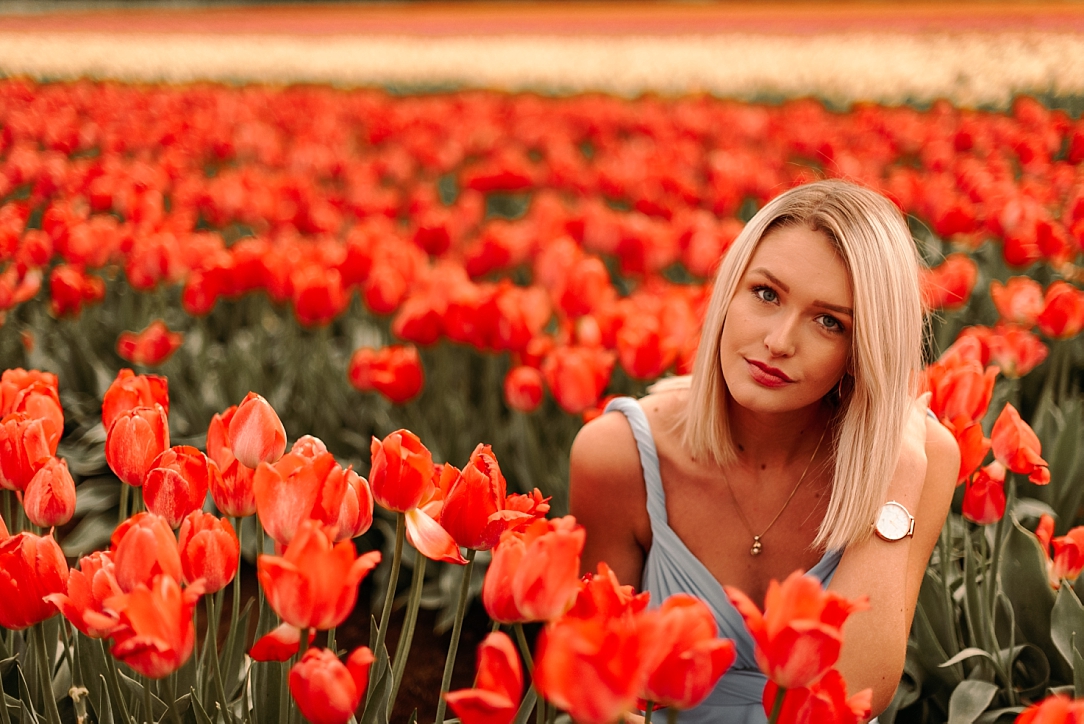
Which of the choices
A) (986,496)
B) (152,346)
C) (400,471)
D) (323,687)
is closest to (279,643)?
(323,687)

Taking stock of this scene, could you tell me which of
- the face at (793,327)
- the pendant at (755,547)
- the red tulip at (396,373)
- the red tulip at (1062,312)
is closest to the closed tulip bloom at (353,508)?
the face at (793,327)

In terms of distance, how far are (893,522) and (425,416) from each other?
1.95m

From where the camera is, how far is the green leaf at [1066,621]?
6.44ft

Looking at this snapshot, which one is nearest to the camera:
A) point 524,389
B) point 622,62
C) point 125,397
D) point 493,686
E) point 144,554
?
point 493,686

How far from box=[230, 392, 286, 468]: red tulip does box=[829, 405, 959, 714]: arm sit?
974 millimetres

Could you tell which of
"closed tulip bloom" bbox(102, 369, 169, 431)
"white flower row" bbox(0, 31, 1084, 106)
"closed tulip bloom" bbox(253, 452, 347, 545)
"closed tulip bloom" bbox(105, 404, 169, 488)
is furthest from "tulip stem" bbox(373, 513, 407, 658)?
"white flower row" bbox(0, 31, 1084, 106)

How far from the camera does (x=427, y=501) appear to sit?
1.47 meters

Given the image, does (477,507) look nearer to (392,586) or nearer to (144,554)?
(392,586)

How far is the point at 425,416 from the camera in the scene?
3.45 m

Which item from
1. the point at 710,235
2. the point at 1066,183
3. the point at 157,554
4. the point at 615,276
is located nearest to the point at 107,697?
the point at 157,554

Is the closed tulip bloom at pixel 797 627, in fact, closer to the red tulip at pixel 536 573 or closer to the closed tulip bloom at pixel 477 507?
the red tulip at pixel 536 573

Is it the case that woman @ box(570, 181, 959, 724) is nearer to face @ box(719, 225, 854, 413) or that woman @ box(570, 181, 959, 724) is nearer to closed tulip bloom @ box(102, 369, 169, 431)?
face @ box(719, 225, 854, 413)

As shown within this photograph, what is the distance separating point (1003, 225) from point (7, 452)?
372 cm

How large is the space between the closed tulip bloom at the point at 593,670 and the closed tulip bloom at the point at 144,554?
504 mm
